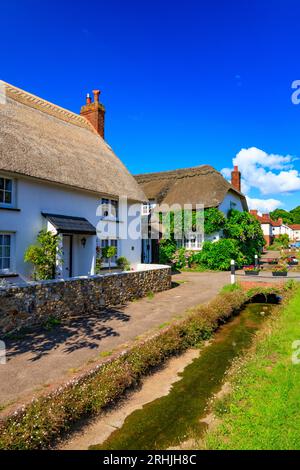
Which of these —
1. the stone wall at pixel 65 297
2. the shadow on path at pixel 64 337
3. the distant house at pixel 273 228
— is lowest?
the shadow on path at pixel 64 337

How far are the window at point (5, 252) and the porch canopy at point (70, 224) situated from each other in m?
1.84

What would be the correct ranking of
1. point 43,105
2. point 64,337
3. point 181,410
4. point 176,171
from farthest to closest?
point 176,171
point 43,105
point 64,337
point 181,410

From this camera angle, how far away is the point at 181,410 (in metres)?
5.68

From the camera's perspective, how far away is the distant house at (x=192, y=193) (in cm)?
2641

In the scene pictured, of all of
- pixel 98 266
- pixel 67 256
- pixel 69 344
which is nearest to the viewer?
pixel 69 344

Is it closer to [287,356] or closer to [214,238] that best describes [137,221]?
[214,238]

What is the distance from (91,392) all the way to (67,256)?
31.8ft

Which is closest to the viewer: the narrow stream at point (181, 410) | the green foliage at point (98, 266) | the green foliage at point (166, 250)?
the narrow stream at point (181, 410)

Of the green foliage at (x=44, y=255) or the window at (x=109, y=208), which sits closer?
the green foliage at (x=44, y=255)

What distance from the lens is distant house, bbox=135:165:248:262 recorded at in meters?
26.4

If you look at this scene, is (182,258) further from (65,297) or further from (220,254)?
(65,297)

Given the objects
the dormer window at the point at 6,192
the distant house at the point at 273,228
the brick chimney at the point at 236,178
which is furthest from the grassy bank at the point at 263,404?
the distant house at the point at 273,228

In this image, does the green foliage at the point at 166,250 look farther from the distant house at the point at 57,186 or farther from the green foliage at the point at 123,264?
the green foliage at the point at 123,264

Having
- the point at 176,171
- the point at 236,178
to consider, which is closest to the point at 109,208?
the point at 176,171
